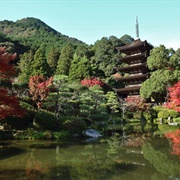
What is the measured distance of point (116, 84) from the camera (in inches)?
1794

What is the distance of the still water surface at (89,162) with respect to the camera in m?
7.90

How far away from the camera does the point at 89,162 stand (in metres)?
9.83

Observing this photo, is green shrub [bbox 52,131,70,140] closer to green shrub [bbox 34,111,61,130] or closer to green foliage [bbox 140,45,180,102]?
green shrub [bbox 34,111,61,130]

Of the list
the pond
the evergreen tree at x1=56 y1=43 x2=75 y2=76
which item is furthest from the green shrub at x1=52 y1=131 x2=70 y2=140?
the evergreen tree at x1=56 y1=43 x2=75 y2=76

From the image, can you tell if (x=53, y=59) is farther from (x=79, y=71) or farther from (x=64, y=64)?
(x=79, y=71)

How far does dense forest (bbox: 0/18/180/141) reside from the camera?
17266mm

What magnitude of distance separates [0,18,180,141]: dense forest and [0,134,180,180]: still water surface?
12.1 feet

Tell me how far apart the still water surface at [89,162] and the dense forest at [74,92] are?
3.70m

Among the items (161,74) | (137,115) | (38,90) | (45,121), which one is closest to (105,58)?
(161,74)

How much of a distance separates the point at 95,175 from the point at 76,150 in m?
4.42

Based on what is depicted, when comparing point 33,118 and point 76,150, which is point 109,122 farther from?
point 76,150

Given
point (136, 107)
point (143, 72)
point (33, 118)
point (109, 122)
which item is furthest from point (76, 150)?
point (143, 72)

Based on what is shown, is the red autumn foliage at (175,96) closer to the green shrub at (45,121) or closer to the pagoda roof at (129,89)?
the pagoda roof at (129,89)

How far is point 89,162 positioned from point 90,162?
40 mm
